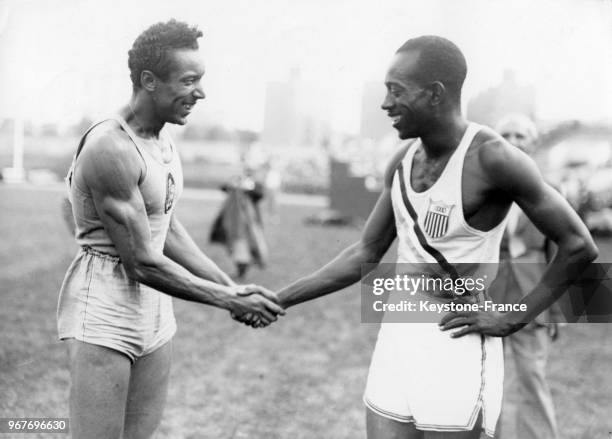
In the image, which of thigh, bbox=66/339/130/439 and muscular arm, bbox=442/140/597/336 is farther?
thigh, bbox=66/339/130/439

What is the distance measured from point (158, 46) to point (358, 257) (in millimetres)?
1167

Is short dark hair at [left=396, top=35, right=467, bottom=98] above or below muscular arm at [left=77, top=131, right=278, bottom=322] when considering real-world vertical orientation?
above

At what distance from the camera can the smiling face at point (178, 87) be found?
105 inches

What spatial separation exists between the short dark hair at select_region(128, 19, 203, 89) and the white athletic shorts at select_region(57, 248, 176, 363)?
0.73 m

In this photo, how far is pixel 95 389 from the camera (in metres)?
2.45

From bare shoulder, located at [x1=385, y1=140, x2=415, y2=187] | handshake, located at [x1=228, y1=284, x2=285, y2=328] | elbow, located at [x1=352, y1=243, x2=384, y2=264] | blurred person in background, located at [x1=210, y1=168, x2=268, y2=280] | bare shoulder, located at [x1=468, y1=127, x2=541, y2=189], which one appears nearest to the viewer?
bare shoulder, located at [x1=468, y1=127, x2=541, y2=189]

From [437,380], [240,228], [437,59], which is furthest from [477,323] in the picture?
[240,228]

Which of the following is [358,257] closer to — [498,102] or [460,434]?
[460,434]

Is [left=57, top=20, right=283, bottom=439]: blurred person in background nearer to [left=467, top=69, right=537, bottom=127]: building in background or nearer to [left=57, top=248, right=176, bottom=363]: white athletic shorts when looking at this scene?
[left=57, top=248, right=176, bottom=363]: white athletic shorts

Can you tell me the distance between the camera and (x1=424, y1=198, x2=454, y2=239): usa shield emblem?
93.4 inches

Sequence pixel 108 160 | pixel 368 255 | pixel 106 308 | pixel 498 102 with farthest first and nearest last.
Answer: pixel 498 102
pixel 368 255
pixel 106 308
pixel 108 160

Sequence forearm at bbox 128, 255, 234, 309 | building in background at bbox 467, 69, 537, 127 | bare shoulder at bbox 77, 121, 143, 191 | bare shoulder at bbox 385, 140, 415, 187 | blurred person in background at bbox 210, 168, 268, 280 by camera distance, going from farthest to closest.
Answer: blurred person in background at bbox 210, 168, 268, 280
building in background at bbox 467, 69, 537, 127
bare shoulder at bbox 385, 140, 415, 187
forearm at bbox 128, 255, 234, 309
bare shoulder at bbox 77, 121, 143, 191

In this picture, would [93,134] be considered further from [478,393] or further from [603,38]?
[603,38]

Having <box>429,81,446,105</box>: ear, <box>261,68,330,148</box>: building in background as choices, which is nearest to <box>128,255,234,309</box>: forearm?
<box>429,81,446,105</box>: ear
